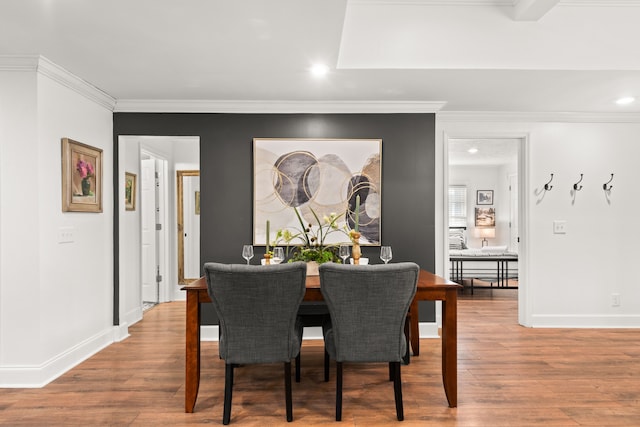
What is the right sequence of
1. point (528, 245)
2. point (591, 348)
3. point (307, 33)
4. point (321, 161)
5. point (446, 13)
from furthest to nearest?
point (528, 245) → point (321, 161) → point (591, 348) → point (446, 13) → point (307, 33)

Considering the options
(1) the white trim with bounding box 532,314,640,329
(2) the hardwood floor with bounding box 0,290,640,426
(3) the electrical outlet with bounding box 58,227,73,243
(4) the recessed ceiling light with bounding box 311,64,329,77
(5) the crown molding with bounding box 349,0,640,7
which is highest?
(5) the crown molding with bounding box 349,0,640,7

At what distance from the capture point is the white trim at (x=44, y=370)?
3.02 metres

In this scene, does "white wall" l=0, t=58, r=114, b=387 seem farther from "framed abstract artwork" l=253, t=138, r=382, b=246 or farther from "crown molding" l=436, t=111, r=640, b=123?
"crown molding" l=436, t=111, r=640, b=123

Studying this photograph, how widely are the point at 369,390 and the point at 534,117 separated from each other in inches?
132

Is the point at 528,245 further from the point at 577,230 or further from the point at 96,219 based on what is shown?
the point at 96,219

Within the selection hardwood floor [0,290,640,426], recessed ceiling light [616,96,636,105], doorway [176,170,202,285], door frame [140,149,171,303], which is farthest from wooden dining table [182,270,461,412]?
doorway [176,170,202,285]

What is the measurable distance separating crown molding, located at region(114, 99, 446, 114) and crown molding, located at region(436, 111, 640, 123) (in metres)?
0.44

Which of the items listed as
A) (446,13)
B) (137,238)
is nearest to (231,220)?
(137,238)

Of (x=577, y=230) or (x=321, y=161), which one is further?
(x=577, y=230)

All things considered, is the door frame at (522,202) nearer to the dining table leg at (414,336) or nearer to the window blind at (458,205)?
the dining table leg at (414,336)

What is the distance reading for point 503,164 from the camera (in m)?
9.72

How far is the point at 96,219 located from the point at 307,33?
251 centimetres

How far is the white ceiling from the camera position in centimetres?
245

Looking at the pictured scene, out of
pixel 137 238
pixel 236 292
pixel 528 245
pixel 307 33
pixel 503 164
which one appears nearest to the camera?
pixel 236 292
